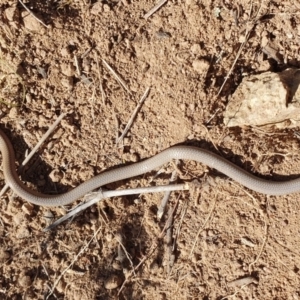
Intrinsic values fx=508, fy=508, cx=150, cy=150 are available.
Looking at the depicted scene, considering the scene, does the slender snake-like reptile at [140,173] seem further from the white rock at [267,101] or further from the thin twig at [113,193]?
the white rock at [267,101]

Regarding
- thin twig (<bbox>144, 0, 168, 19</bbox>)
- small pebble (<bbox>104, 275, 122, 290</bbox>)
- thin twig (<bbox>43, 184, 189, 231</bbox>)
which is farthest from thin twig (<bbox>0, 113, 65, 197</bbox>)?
small pebble (<bbox>104, 275, 122, 290</bbox>)

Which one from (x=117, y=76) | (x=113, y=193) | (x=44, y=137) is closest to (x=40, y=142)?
(x=44, y=137)

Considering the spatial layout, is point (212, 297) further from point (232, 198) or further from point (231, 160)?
point (231, 160)

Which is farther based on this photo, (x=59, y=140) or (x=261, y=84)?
(x=59, y=140)

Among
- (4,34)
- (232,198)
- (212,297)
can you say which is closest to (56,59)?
(4,34)

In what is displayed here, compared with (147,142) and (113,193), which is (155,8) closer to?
(147,142)

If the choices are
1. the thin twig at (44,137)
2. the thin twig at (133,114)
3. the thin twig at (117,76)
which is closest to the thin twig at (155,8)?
the thin twig at (117,76)
